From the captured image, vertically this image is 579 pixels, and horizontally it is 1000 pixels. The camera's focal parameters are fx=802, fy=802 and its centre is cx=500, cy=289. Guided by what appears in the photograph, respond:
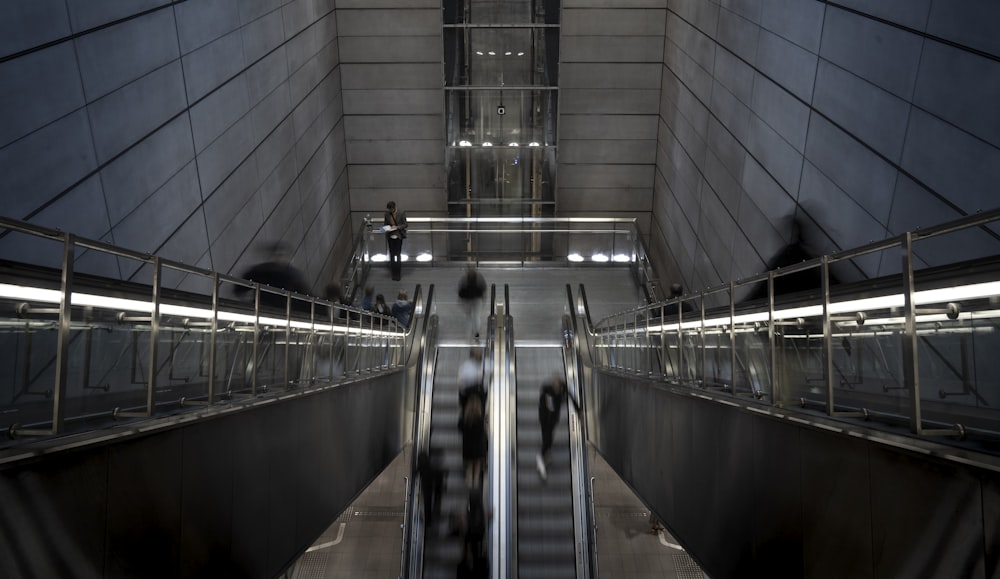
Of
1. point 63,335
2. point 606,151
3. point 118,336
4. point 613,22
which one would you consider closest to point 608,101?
point 606,151

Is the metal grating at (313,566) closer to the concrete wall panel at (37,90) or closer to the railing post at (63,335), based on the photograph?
the concrete wall panel at (37,90)

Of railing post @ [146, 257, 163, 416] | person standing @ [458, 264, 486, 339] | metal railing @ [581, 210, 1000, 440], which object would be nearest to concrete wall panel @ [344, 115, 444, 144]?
person standing @ [458, 264, 486, 339]

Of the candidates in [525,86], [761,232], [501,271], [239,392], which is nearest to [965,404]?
[239,392]

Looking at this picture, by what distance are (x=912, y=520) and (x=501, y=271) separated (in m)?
18.2

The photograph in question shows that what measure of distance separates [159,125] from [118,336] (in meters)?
6.33

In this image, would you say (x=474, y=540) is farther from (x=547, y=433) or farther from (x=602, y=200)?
(x=602, y=200)

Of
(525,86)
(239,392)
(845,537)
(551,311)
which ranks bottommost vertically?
(845,537)

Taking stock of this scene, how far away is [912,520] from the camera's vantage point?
9.80ft

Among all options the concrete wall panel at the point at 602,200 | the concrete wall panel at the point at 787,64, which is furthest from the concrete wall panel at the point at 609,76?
the concrete wall panel at the point at 787,64

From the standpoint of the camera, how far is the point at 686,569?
1905 cm

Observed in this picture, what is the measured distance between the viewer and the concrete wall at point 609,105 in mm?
21516

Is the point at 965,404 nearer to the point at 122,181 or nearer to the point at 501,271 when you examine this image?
the point at 122,181

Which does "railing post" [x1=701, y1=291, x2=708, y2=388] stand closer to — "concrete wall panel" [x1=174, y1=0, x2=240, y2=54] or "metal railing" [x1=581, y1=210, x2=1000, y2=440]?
"metal railing" [x1=581, y1=210, x2=1000, y2=440]

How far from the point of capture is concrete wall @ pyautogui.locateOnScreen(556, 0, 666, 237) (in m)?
21.5
